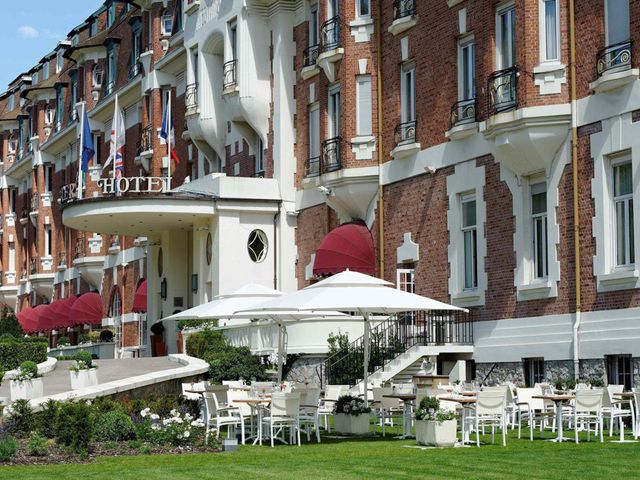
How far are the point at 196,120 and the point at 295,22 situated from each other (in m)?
6.80

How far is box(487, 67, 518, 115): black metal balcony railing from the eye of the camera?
95.9ft

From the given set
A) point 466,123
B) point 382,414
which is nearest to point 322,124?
point 466,123

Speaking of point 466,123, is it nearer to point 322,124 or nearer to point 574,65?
point 574,65

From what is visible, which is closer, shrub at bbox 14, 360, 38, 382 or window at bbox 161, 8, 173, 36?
shrub at bbox 14, 360, 38, 382

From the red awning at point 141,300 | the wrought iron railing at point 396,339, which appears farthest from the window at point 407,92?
the red awning at point 141,300

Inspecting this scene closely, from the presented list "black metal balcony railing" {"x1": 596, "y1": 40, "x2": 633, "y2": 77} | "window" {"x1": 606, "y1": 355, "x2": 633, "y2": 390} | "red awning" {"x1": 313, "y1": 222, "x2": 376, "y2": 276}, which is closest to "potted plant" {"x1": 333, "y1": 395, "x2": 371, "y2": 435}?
"window" {"x1": 606, "y1": 355, "x2": 633, "y2": 390}

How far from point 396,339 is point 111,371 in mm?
10534

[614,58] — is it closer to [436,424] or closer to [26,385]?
[436,424]

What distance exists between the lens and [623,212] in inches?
1064

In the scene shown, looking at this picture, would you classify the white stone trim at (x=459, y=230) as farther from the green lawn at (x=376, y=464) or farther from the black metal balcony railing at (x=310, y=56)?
the green lawn at (x=376, y=464)

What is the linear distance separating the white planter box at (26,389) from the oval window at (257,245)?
13.5 meters

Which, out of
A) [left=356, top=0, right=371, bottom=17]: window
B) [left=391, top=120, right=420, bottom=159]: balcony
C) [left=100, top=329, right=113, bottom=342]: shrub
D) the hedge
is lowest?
the hedge

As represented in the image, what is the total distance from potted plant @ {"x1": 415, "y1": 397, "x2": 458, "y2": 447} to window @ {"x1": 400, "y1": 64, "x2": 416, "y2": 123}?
1484cm

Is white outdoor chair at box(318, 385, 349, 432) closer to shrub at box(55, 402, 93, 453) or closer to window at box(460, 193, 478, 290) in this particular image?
window at box(460, 193, 478, 290)
